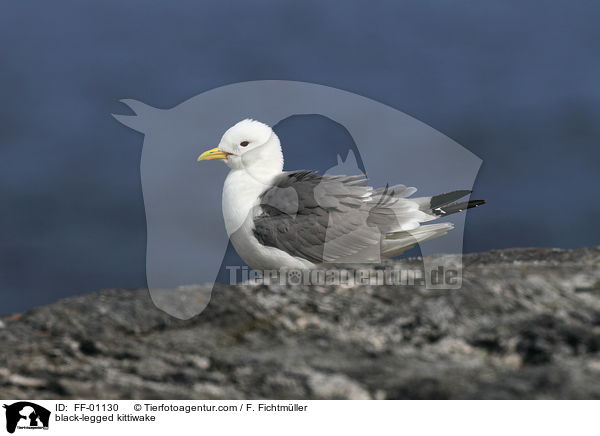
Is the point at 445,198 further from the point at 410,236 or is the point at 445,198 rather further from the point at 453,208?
the point at 410,236

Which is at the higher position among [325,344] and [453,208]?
[453,208]

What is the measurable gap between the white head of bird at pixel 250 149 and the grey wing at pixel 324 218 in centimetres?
67

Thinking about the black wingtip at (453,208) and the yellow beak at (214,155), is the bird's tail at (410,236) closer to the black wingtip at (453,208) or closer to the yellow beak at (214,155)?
the black wingtip at (453,208)

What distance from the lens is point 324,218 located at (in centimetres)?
837

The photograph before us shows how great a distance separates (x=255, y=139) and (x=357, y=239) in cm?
219

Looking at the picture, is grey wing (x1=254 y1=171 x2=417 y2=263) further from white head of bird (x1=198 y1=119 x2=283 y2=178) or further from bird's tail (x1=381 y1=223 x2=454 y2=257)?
white head of bird (x1=198 y1=119 x2=283 y2=178)

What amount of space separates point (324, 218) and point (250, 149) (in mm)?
1694

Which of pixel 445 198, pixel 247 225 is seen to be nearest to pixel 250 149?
pixel 247 225

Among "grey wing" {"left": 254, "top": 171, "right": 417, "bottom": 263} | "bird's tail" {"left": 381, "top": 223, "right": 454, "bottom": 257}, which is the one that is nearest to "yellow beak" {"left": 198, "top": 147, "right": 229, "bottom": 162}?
"grey wing" {"left": 254, "top": 171, "right": 417, "bottom": 263}

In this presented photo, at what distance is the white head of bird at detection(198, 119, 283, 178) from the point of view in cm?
917

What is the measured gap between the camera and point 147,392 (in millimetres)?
4391

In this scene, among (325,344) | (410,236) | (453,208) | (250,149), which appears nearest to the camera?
(325,344)

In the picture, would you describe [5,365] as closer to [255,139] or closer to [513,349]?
[513,349]

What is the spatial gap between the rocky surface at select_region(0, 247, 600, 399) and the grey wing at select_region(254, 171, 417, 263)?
2.51 metres
